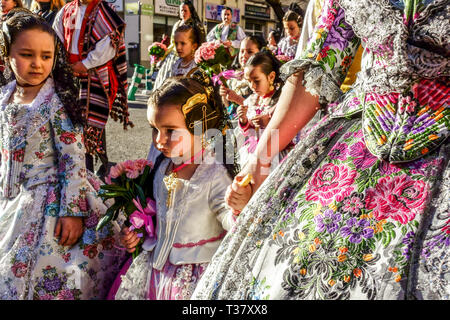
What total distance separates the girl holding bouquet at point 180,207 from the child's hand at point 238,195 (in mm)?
383

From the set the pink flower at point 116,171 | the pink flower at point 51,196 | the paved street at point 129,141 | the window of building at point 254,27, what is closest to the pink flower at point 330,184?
the pink flower at point 116,171

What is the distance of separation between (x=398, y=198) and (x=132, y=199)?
4.25 ft

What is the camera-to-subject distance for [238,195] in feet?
5.31

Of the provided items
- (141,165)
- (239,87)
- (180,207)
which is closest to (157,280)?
(180,207)

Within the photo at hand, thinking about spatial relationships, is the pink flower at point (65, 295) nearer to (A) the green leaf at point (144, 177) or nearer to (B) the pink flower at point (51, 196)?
(B) the pink flower at point (51, 196)

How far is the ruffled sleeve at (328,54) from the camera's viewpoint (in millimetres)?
1501

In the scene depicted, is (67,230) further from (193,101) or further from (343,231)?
(343,231)

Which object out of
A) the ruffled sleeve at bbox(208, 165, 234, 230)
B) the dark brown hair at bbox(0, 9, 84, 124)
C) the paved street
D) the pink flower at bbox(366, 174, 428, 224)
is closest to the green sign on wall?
the paved street

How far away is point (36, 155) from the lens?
2.38 m

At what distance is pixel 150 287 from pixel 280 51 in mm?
5966

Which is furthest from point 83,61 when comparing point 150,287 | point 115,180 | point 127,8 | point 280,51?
point 127,8
